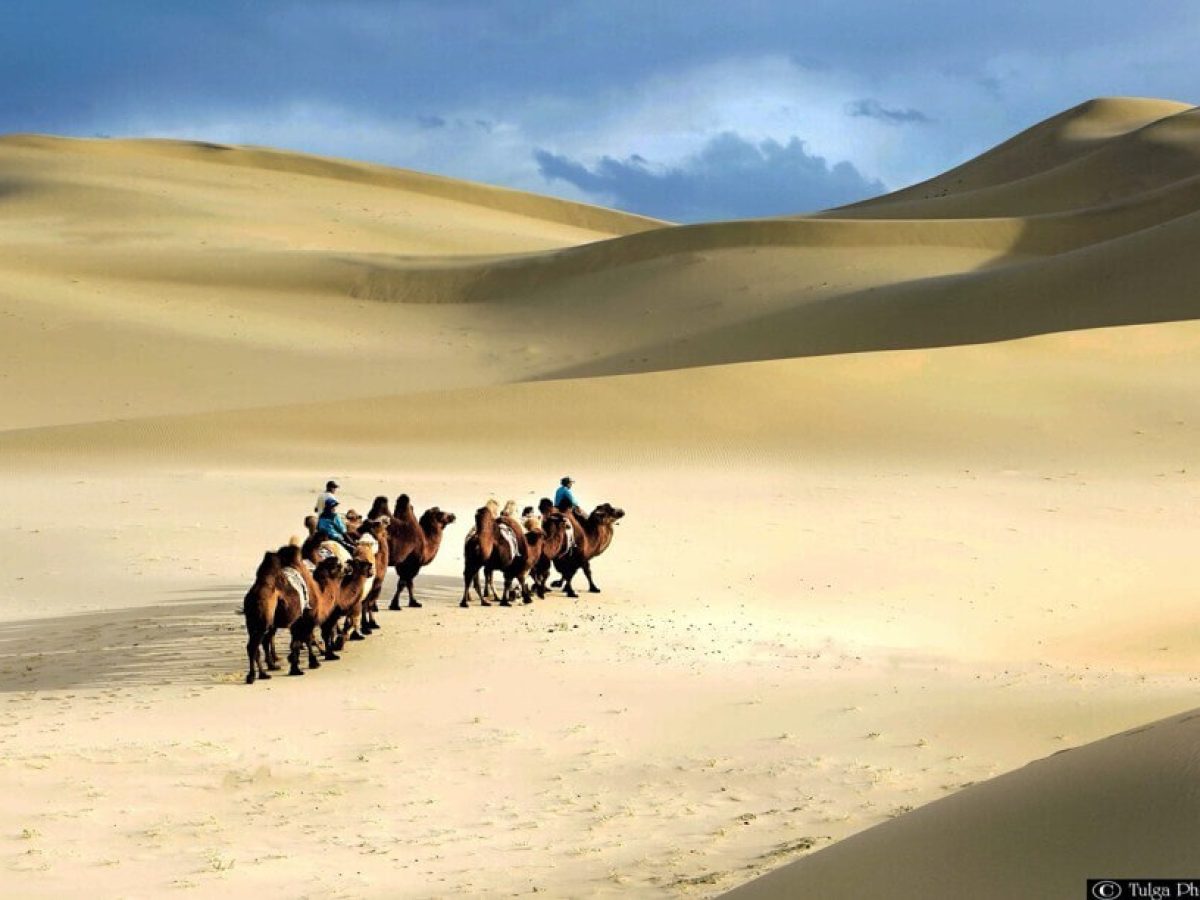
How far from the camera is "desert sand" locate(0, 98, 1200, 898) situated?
857cm

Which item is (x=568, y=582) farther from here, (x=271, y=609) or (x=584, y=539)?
(x=271, y=609)

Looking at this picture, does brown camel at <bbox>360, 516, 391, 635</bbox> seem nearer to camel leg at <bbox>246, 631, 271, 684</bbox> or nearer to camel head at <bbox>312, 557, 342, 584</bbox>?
camel head at <bbox>312, 557, 342, 584</bbox>

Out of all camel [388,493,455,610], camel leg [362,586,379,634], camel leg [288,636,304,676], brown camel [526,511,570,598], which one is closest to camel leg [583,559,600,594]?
brown camel [526,511,570,598]

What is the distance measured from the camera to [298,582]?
1284cm

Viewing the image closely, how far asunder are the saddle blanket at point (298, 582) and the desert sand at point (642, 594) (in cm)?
62

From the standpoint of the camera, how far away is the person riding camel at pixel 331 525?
48.4 ft

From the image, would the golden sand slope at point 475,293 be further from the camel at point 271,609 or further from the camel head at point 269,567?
the camel head at point 269,567

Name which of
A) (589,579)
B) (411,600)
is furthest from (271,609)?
(589,579)

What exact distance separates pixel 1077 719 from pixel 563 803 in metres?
3.75

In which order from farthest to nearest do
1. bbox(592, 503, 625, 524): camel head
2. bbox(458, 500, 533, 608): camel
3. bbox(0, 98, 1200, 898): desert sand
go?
1. bbox(592, 503, 625, 524): camel head
2. bbox(458, 500, 533, 608): camel
3. bbox(0, 98, 1200, 898): desert sand

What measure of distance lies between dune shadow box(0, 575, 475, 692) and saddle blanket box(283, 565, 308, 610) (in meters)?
0.81

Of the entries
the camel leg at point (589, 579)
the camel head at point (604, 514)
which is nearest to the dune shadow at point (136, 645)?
the camel leg at point (589, 579)

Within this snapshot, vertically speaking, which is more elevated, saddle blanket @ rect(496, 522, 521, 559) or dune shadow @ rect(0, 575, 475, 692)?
saddle blanket @ rect(496, 522, 521, 559)

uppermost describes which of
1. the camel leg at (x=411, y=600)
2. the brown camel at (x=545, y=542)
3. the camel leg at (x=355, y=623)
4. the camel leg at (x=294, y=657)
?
the brown camel at (x=545, y=542)
